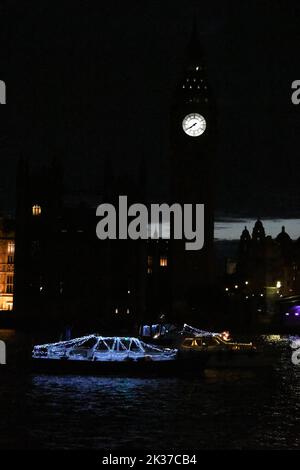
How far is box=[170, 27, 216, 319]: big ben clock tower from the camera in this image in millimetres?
146000

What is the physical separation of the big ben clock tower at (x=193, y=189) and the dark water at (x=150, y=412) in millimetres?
85051

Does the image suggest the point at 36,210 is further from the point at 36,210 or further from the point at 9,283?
the point at 9,283

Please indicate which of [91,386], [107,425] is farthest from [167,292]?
[107,425]

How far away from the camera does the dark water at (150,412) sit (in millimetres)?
34812

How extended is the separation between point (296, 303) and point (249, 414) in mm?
99317

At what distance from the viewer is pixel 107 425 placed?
38031 millimetres

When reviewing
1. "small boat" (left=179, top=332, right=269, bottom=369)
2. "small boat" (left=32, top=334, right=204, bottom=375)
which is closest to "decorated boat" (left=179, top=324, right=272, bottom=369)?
"small boat" (left=179, top=332, right=269, bottom=369)

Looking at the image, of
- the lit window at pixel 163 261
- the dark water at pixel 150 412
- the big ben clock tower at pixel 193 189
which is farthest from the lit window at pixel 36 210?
the dark water at pixel 150 412

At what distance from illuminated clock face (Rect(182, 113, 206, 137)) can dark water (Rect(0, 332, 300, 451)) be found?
4018 inches

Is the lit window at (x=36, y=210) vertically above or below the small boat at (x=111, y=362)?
above

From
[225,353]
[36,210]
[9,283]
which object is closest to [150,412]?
[225,353]

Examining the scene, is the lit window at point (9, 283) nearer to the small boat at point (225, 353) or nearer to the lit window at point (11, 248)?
the lit window at point (11, 248)

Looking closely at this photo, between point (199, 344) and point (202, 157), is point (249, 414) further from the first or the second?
point (202, 157)

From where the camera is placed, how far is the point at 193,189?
5910 inches
